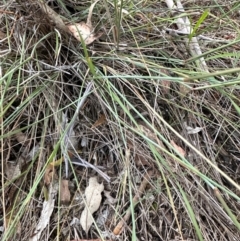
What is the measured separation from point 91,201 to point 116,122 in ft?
0.63

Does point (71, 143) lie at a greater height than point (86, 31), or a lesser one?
lesser

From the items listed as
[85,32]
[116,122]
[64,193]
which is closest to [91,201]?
[64,193]

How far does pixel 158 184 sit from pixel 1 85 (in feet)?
1.42

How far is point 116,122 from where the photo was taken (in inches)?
38.9

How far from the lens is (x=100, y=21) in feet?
3.44

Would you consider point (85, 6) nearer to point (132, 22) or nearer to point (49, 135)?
point (132, 22)

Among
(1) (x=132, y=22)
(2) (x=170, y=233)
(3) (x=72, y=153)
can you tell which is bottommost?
(2) (x=170, y=233)

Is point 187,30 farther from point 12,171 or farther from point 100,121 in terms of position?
point 12,171

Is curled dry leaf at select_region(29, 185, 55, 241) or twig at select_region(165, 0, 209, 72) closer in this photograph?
curled dry leaf at select_region(29, 185, 55, 241)

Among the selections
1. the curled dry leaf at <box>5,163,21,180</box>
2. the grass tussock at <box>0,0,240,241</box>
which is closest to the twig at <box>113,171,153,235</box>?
the grass tussock at <box>0,0,240,241</box>

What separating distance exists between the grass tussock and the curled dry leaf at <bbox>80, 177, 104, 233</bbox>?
2 centimetres

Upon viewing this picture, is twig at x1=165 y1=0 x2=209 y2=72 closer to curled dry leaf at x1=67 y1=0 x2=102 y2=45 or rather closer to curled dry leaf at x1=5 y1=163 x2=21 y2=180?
curled dry leaf at x1=67 y1=0 x2=102 y2=45

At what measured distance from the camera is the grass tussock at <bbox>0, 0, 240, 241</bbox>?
942mm

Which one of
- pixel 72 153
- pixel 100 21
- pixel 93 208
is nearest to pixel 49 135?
pixel 72 153
